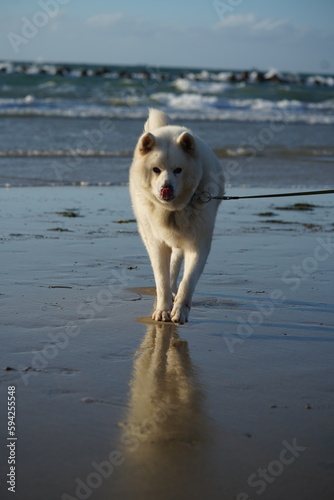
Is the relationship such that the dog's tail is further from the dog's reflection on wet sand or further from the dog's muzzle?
the dog's reflection on wet sand

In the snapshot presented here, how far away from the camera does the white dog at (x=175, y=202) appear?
4.28 m

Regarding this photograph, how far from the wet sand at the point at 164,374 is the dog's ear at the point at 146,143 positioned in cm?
106

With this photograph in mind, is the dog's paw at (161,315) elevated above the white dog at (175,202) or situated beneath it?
situated beneath

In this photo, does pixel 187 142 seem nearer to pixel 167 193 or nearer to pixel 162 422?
pixel 167 193

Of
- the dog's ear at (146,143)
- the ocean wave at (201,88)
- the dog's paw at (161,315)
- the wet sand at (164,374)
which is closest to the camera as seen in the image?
the wet sand at (164,374)

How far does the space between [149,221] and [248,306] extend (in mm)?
917

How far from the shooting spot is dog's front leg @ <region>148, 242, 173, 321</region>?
4527 millimetres
